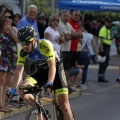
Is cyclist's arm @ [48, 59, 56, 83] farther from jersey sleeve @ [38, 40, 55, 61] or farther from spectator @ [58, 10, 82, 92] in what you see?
spectator @ [58, 10, 82, 92]

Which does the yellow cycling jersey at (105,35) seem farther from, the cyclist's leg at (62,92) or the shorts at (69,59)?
the cyclist's leg at (62,92)

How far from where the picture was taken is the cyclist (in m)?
7.77

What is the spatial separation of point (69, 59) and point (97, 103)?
65.2 inches

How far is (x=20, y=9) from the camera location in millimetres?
13828

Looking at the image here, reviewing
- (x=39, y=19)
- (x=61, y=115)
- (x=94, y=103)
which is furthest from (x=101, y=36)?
(x=61, y=115)

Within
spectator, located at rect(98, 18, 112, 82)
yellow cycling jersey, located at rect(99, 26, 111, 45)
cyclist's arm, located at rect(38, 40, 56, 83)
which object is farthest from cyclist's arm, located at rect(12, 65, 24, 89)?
yellow cycling jersey, located at rect(99, 26, 111, 45)

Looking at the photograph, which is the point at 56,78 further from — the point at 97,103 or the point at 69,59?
the point at 69,59

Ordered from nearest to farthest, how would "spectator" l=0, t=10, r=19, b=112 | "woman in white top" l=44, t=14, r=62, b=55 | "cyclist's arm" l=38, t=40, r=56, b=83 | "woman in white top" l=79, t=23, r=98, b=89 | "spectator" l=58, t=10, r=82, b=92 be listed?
"cyclist's arm" l=38, t=40, r=56, b=83
"spectator" l=0, t=10, r=19, b=112
"woman in white top" l=44, t=14, r=62, b=55
"spectator" l=58, t=10, r=82, b=92
"woman in white top" l=79, t=23, r=98, b=89

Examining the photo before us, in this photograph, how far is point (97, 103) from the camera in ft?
43.9

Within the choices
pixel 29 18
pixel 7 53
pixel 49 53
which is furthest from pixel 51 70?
pixel 29 18

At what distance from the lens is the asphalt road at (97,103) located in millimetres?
11539

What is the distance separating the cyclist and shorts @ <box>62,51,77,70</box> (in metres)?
5.88

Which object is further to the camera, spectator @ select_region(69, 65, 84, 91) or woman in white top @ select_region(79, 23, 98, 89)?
woman in white top @ select_region(79, 23, 98, 89)

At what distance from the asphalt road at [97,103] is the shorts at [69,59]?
826mm
